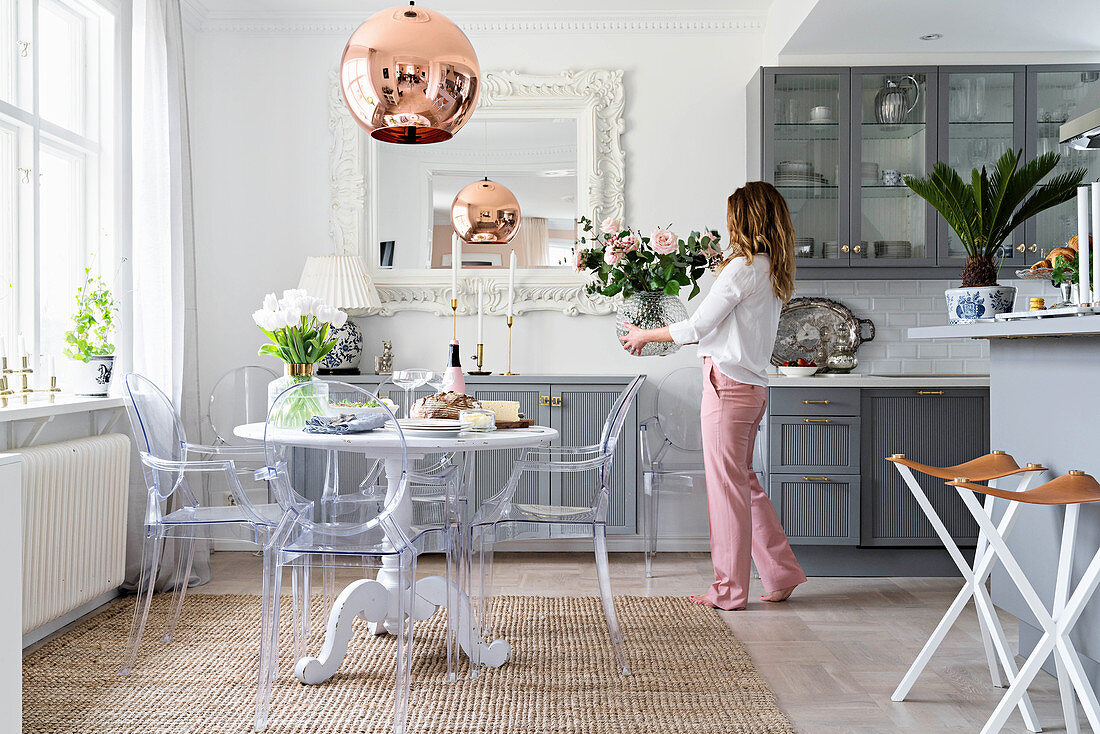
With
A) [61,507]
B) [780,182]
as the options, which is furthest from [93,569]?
[780,182]

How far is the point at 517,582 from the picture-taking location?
3.78 metres

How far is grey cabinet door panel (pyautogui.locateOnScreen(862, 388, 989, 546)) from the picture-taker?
388 cm

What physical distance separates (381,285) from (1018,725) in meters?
3.43

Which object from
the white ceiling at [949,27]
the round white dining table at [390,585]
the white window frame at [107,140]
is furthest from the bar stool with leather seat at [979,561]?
the white window frame at [107,140]

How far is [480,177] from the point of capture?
14.9 ft

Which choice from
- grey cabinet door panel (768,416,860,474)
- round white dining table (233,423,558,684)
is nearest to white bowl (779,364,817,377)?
grey cabinet door panel (768,416,860,474)

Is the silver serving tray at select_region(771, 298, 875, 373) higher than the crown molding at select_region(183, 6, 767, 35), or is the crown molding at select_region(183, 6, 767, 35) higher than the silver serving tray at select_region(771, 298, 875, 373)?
the crown molding at select_region(183, 6, 767, 35)

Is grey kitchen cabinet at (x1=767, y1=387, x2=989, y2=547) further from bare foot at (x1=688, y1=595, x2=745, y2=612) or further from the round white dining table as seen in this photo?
the round white dining table

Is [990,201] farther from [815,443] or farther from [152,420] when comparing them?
[152,420]

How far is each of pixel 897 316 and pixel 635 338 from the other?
6.34 feet

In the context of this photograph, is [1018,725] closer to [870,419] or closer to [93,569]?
[870,419]

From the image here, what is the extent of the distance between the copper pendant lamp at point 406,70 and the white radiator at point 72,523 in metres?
1.70

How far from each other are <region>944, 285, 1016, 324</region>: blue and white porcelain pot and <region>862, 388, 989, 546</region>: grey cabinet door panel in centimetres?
141

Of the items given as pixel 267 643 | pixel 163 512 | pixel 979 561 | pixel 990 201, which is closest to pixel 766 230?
pixel 990 201
